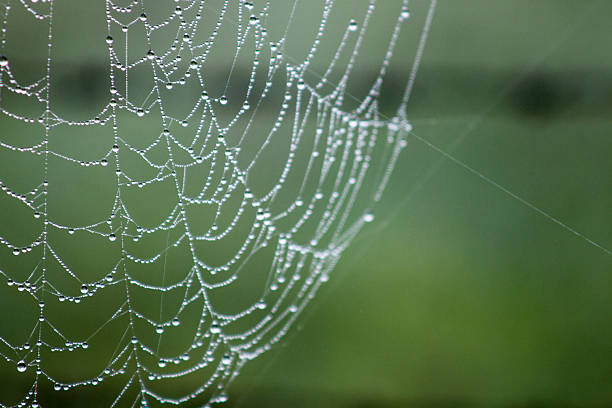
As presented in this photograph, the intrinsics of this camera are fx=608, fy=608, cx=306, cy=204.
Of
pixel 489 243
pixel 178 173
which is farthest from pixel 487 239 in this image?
pixel 178 173

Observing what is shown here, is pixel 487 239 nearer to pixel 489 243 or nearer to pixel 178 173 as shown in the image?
pixel 489 243

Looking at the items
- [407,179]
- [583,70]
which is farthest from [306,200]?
[583,70]

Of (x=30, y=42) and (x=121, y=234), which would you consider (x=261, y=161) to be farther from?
(x=30, y=42)

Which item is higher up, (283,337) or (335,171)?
(335,171)

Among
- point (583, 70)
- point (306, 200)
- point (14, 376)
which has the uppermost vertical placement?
point (583, 70)
